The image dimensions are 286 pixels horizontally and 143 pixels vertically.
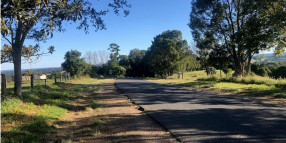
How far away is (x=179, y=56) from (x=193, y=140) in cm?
3436

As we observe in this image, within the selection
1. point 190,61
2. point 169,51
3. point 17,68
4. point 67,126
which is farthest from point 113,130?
point 190,61

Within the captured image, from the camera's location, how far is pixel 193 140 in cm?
429

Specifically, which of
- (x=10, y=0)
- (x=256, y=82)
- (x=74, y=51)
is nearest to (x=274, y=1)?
(x=256, y=82)

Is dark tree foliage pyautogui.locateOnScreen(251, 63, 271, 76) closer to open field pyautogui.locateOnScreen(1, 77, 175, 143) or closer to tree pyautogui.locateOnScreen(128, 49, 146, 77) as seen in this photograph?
tree pyautogui.locateOnScreen(128, 49, 146, 77)

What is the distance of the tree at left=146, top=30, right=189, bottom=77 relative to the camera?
37906mm

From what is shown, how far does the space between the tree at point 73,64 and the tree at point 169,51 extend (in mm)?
16504

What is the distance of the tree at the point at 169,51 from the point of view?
3791cm

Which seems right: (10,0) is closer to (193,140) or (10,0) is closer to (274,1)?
(193,140)

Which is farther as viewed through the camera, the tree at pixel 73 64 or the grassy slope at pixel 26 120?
the tree at pixel 73 64

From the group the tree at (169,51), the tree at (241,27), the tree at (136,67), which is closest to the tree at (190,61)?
the tree at (169,51)

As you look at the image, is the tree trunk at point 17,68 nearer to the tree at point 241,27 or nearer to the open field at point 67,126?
the open field at point 67,126

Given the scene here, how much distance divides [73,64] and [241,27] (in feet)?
119

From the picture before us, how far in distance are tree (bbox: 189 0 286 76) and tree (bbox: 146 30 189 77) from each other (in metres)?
16.5

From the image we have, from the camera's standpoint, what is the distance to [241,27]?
16938 mm
